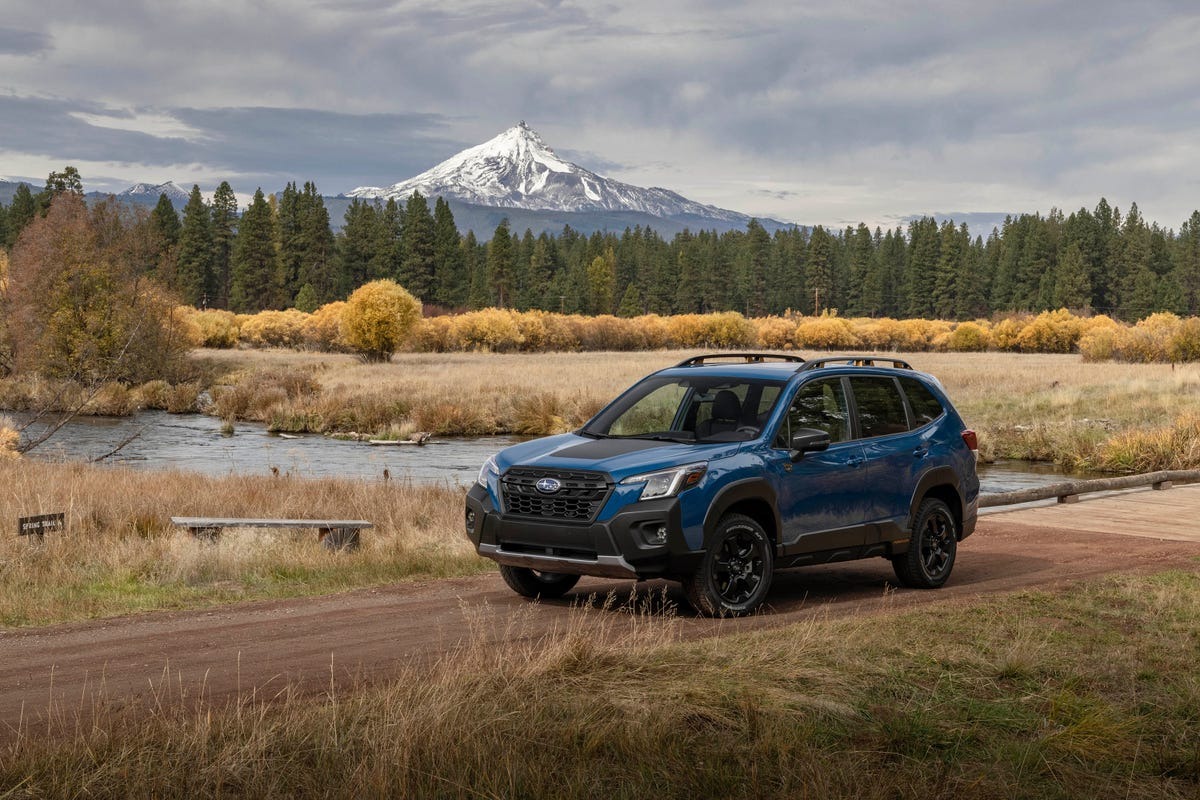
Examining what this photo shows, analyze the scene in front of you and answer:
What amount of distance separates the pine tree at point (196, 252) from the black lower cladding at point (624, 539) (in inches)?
4516

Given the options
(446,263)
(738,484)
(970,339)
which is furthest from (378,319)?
(738,484)

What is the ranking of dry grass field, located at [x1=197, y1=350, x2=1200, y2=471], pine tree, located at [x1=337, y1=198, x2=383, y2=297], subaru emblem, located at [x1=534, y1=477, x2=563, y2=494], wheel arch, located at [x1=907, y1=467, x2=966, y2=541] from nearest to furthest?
1. subaru emblem, located at [x1=534, y1=477, x2=563, y2=494]
2. wheel arch, located at [x1=907, y1=467, x2=966, y2=541]
3. dry grass field, located at [x1=197, y1=350, x2=1200, y2=471]
4. pine tree, located at [x1=337, y1=198, x2=383, y2=297]

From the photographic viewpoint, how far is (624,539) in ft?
28.6

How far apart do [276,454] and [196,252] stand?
9480 cm

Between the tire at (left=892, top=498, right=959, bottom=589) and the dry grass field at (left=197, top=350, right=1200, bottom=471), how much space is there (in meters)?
17.8

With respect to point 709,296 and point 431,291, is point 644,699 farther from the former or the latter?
point 709,296

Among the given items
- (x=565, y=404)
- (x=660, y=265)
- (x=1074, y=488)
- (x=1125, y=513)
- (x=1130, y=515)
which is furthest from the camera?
(x=660, y=265)

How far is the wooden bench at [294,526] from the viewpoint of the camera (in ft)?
43.7

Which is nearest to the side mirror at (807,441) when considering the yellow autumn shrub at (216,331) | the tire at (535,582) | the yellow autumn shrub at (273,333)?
the tire at (535,582)

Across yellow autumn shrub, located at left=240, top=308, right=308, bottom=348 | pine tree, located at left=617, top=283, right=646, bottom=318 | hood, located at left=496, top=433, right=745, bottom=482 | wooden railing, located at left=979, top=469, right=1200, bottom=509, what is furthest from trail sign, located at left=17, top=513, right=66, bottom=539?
pine tree, located at left=617, top=283, right=646, bottom=318

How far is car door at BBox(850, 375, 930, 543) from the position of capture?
10.4 m

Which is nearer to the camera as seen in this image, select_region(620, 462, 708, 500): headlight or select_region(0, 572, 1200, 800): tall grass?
select_region(0, 572, 1200, 800): tall grass

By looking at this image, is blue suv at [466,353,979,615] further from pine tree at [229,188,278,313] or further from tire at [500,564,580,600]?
pine tree at [229,188,278,313]

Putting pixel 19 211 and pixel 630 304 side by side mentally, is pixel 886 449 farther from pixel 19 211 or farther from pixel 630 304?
pixel 630 304
